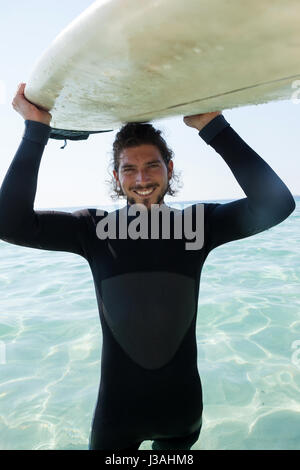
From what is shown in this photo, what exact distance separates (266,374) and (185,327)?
2499 millimetres

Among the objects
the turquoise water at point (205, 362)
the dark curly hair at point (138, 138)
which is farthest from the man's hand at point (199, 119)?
the turquoise water at point (205, 362)

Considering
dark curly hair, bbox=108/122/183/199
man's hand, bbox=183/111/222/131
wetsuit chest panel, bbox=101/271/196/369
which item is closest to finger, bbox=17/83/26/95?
dark curly hair, bbox=108/122/183/199

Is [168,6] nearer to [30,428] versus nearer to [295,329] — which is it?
[30,428]

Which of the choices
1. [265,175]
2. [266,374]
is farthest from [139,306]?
[266,374]

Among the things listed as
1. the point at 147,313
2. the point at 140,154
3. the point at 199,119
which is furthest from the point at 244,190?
the point at 147,313

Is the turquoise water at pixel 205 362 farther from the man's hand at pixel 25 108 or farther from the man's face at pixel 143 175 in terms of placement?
the man's hand at pixel 25 108

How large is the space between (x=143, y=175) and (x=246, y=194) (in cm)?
49

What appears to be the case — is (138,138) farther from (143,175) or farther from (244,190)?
(244,190)

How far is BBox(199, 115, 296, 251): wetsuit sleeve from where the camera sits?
1373 millimetres

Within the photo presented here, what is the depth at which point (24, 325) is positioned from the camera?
16.3 feet

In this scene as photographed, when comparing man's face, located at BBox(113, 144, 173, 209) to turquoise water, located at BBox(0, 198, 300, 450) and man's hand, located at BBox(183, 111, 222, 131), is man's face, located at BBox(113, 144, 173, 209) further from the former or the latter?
turquoise water, located at BBox(0, 198, 300, 450)

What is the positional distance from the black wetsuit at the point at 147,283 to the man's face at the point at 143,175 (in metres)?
0.21

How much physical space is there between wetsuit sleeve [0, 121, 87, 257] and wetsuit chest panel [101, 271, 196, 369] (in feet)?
1.02

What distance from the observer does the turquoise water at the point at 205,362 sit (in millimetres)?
2748
